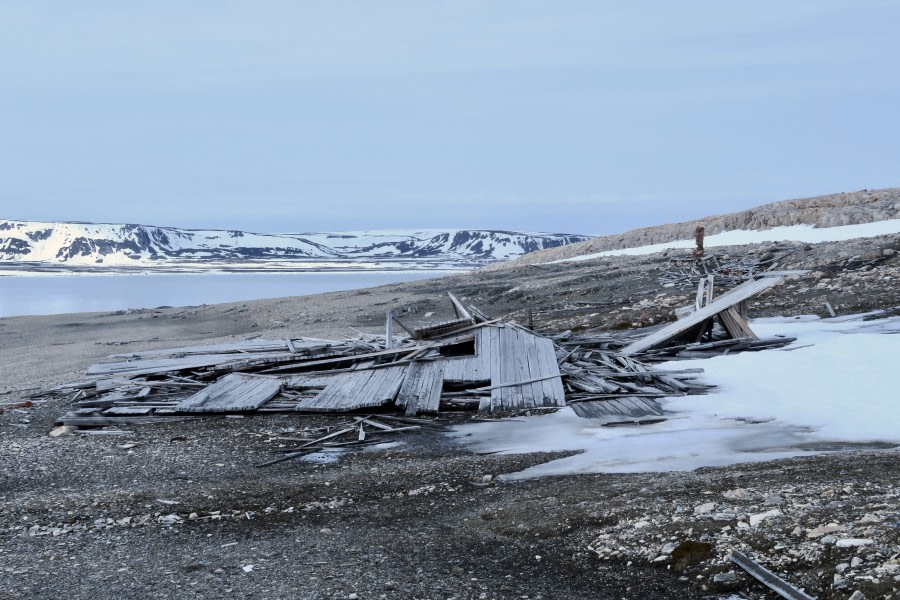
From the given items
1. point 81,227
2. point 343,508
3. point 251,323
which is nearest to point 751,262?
point 251,323

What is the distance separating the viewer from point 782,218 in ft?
142

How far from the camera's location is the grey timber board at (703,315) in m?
14.1

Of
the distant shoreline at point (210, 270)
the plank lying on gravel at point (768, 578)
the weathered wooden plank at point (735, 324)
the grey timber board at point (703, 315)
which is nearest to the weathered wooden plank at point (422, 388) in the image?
the grey timber board at point (703, 315)

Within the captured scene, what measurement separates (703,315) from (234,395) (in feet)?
27.3

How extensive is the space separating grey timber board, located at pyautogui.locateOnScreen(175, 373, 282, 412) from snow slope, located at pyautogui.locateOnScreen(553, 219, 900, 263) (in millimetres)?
27904

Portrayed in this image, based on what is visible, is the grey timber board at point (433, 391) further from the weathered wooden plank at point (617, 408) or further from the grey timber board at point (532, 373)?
the weathered wooden plank at point (617, 408)

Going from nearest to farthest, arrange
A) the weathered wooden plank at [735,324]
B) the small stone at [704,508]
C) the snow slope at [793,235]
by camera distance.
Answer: the small stone at [704,508] < the weathered wooden plank at [735,324] < the snow slope at [793,235]

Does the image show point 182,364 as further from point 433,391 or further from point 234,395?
point 433,391

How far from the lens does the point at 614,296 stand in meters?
24.7

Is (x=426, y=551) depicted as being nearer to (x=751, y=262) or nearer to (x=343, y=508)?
(x=343, y=508)

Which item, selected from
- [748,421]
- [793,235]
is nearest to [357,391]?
[748,421]

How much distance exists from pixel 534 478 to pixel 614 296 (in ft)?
58.6

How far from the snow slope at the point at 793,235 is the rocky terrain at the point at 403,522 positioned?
2950 centimetres

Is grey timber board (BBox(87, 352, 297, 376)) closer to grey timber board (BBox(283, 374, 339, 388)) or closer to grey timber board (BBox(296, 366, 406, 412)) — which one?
grey timber board (BBox(283, 374, 339, 388))
